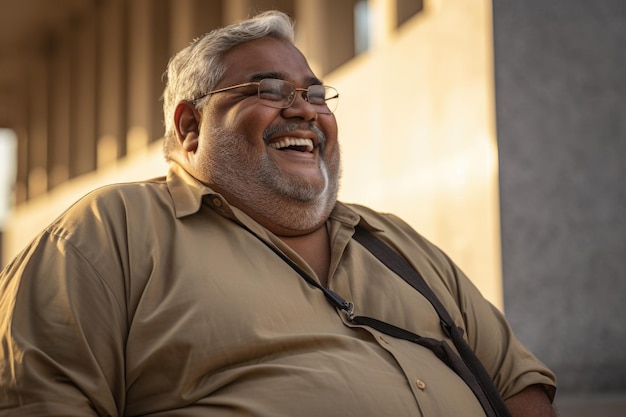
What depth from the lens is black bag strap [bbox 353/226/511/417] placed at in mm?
2926

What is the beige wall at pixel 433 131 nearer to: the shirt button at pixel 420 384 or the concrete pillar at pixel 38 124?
the shirt button at pixel 420 384

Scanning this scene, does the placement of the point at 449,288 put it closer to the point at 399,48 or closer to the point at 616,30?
the point at 616,30

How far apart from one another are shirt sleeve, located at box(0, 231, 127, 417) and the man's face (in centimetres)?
79

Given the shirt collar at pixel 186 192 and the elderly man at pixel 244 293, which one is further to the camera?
the shirt collar at pixel 186 192

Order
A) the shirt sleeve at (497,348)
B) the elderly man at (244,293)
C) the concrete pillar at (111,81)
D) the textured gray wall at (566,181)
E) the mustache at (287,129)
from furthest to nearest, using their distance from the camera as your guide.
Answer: the concrete pillar at (111,81) → the textured gray wall at (566,181) → the mustache at (287,129) → the shirt sleeve at (497,348) → the elderly man at (244,293)

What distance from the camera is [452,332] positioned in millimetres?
3043

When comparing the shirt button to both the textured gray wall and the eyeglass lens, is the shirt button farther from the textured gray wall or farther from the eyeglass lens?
the textured gray wall

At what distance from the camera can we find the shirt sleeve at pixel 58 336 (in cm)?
235

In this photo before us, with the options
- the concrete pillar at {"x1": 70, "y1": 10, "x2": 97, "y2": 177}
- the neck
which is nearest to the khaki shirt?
the neck

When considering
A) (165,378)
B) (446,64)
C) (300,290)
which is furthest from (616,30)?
(165,378)

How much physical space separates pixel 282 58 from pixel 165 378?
132cm

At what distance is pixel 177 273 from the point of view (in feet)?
8.73

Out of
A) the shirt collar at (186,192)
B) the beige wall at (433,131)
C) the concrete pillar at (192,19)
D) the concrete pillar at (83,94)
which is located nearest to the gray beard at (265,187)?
the shirt collar at (186,192)

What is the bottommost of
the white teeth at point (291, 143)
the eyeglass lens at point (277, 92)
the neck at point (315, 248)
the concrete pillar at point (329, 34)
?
the neck at point (315, 248)
